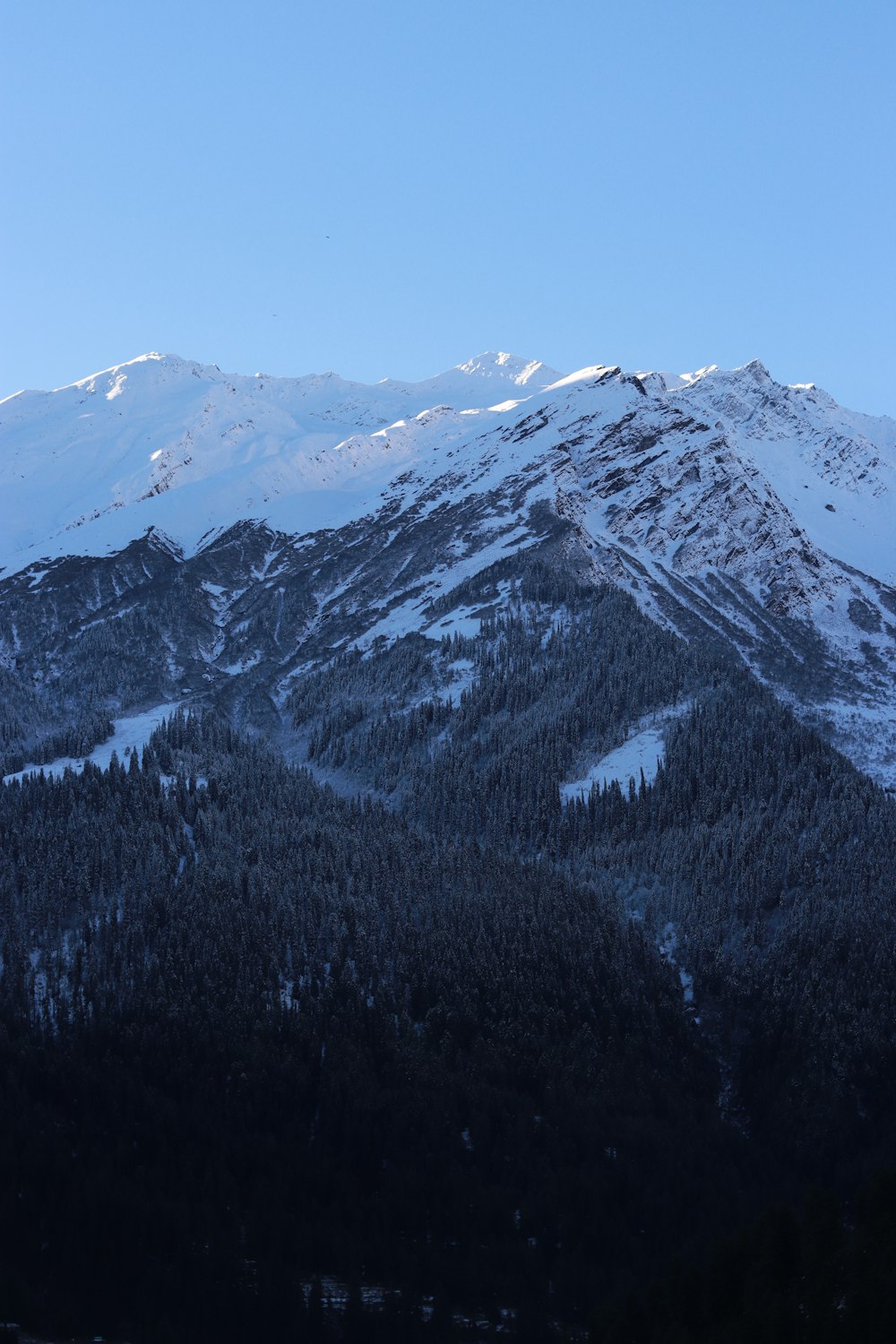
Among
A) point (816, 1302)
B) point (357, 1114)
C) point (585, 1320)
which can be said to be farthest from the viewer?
point (357, 1114)

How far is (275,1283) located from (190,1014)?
48.1 metres

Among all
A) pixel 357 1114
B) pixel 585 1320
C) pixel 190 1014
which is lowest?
pixel 585 1320

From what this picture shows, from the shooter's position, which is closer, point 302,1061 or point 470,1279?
point 470,1279

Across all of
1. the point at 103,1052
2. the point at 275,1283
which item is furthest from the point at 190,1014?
the point at 275,1283

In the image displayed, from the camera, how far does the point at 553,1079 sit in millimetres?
177000

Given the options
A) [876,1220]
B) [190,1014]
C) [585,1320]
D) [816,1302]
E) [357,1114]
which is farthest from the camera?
[190,1014]

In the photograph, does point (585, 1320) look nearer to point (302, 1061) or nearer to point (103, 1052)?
point (302, 1061)

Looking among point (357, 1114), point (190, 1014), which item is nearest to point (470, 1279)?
point (357, 1114)

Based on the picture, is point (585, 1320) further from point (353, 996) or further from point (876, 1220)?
point (353, 996)

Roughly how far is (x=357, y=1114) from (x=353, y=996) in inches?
871

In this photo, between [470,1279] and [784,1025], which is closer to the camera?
A: [470,1279]

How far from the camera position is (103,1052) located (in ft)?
591

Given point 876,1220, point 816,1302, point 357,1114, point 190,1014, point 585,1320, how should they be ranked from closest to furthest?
point 816,1302
point 876,1220
point 585,1320
point 357,1114
point 190,1014

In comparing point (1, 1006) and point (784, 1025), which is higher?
point (1, 1006)
